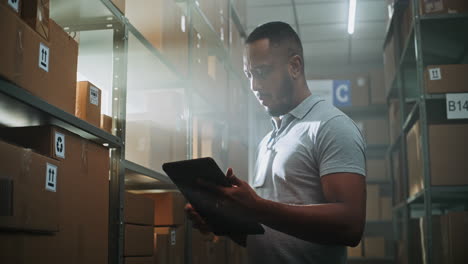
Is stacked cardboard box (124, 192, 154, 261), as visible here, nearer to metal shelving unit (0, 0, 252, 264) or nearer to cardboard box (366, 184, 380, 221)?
metal shelving unit (0, 0, 252, 264)

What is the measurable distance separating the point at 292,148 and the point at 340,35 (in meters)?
5.41

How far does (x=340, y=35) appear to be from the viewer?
6.76 metres

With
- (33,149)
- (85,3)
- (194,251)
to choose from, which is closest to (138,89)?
(194,251)

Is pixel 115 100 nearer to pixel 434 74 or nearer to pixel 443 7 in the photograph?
pixel 434 74

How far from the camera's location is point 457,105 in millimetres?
3102

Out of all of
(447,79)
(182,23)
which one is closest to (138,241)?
(182,23)

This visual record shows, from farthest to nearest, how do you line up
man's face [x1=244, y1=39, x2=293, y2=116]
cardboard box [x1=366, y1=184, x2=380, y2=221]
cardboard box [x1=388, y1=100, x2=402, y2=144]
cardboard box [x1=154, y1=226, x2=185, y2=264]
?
cardboard box [x1=366, y1=184, x2=380, y2=221] → cardboard box [x1=388, y1=100, x2=402, y2=144] → cardboard box [x1=154, y1=226, x2=185, y2=264] → man's face [x1=244, y1=39, x2=293, y2=116]

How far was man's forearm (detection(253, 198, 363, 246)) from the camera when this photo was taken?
1418 millimetres

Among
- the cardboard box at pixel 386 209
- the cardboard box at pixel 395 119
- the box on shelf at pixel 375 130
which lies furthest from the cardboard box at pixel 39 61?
the box on shelf at pixel 375 130

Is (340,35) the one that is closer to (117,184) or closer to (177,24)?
(177,24)

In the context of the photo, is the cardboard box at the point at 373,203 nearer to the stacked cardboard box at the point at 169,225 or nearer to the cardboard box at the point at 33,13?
the stacked cardboard box at the point at 169,225

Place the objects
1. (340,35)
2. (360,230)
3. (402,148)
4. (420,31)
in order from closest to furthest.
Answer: (360,230) < (420,31) < (402,148) < (340,35)

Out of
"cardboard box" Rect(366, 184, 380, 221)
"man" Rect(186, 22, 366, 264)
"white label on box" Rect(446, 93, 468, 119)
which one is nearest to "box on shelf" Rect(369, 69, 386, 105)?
"cardboard box" Rect(366, 184, 380, 221)

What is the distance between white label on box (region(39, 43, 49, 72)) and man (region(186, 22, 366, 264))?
58 centimetres
